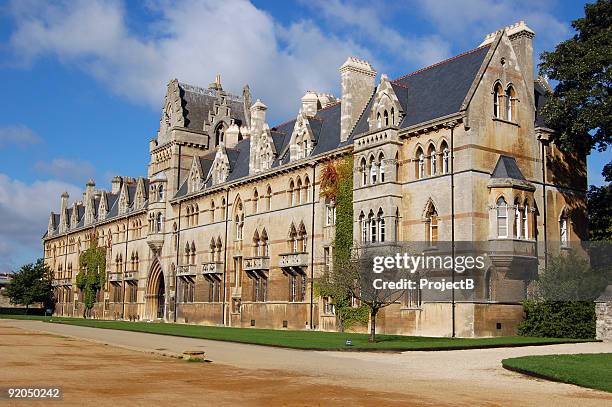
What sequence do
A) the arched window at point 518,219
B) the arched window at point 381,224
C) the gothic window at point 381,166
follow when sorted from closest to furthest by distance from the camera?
the arched window at point 518,219 → the arched window at point 381,224 → the gothic window at point 381,166

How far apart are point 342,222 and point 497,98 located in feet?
39.8

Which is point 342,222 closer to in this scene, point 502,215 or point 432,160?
point 432,160

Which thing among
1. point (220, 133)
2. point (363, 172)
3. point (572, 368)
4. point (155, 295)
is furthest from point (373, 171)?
point (155, 295)

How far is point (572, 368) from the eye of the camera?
1969 centimetres

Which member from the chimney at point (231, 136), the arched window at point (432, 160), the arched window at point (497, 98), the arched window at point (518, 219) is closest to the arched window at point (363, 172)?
the arched window at point (432, 160)

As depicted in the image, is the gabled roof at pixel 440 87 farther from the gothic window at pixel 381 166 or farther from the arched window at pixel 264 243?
the arched window at pixel 264 243

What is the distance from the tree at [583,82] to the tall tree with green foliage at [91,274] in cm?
5984

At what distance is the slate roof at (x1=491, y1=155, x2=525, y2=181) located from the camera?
37156 mm

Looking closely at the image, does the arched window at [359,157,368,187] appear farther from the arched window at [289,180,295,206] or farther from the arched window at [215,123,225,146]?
the arched window at [215,123,225,146]

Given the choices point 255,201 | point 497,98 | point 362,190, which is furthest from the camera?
point 255,201

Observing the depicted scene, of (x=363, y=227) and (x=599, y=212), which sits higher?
(x=599, y=212)

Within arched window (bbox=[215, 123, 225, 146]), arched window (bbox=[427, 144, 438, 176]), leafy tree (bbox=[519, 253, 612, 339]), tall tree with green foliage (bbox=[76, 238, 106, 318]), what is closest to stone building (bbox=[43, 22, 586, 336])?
arched window (bbox=[427, 144, 438, 176])

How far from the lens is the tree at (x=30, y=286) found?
95375 millimetres

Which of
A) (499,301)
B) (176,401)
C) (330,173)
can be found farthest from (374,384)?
(330,173)
